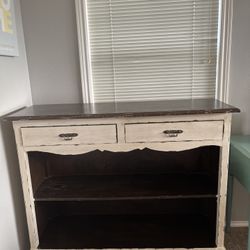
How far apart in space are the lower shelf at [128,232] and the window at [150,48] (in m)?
0.91

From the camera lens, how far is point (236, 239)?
191 centimetres

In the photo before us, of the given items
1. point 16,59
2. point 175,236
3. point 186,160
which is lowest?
point 175,236

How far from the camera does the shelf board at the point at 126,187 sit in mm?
1590

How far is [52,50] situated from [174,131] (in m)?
1.06

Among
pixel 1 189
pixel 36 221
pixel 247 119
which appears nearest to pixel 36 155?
pixel 1 189

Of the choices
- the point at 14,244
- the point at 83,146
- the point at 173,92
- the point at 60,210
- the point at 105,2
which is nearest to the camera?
the point at 83,146

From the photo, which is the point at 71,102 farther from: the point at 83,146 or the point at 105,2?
the point at 105,2

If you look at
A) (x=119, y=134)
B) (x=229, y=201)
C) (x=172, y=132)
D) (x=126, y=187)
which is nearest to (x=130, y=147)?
(x=119, y=134)

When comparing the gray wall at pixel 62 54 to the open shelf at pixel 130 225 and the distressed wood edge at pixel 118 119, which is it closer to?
the distressed wood edge at pixel 118 119

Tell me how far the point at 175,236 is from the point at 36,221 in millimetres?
909

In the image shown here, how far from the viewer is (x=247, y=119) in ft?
6.17

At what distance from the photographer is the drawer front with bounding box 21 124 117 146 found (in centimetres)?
145

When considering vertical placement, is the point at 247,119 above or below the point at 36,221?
above

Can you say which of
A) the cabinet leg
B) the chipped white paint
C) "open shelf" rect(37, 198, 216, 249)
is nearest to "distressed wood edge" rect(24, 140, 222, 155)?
the chipped white paint
